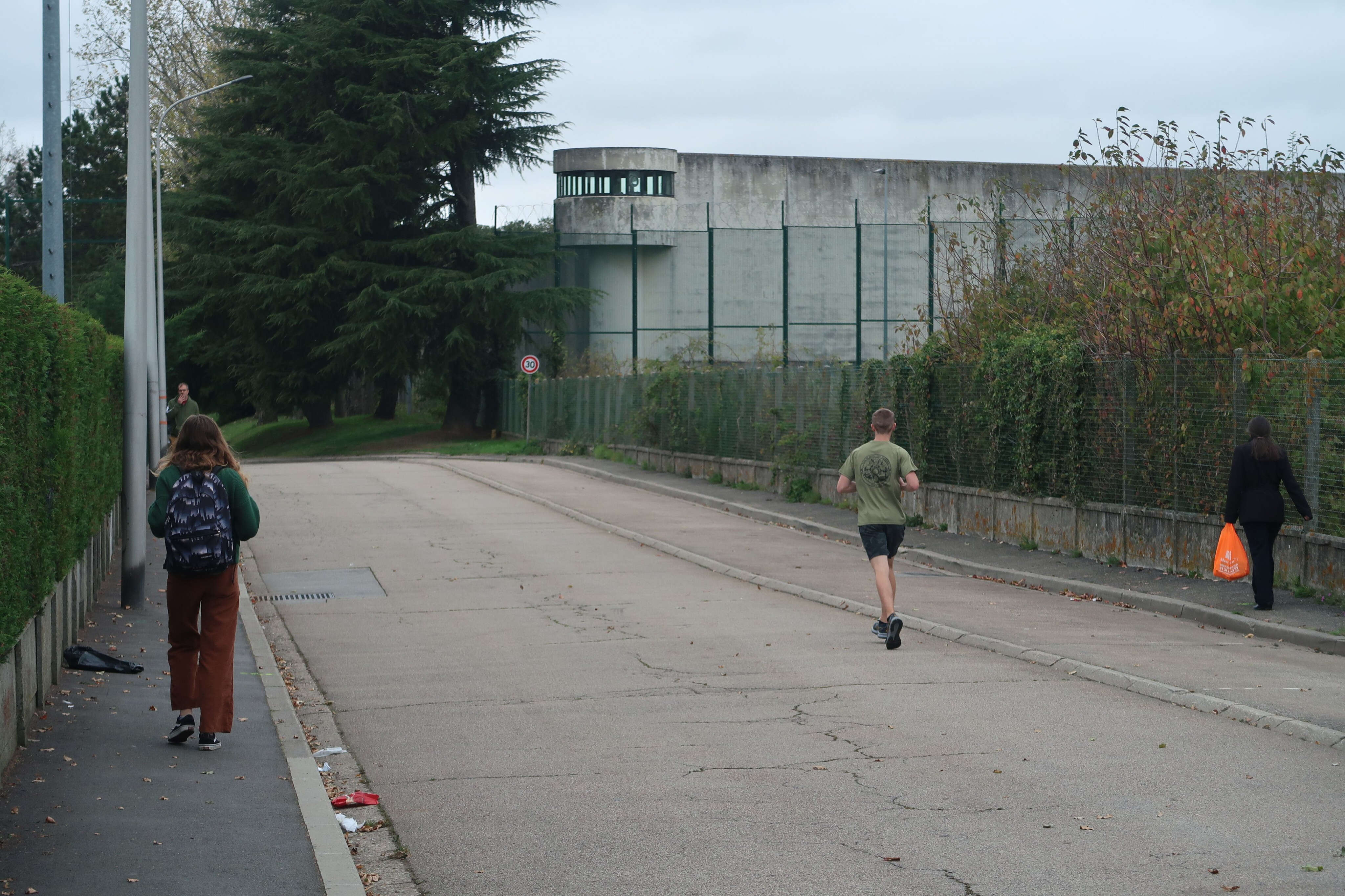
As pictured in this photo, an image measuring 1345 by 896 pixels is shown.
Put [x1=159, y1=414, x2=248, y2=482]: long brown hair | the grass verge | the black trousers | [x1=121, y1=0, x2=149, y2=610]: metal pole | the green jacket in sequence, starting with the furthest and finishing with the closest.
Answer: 1. the grass verge
2. the green jacket
3. the black trousers
4. [x1=121, y1=0, x2=149, y2=610]: metal pole
5. [x1=159, y1=414, x2=248, y2=482]: long brown hair

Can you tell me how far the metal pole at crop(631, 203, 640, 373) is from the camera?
48500 millimetres

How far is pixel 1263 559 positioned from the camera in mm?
12953

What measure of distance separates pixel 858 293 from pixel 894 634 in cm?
3883

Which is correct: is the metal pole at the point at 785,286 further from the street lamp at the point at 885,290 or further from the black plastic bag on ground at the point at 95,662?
the black plastic bag on ground at the point at 95,662

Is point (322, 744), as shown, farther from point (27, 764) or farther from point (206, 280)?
point (206, 280)

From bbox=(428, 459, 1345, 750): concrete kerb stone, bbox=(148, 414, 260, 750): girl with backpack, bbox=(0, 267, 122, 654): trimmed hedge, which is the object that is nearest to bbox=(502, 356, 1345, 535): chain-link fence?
bbox=(428, 459, 1345, 750): concrete kerb stone

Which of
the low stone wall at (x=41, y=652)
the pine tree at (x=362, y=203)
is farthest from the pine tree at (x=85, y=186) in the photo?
the low stone wall at (x=41, y=652)

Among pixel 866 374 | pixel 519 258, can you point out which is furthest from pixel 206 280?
pixel 866 374

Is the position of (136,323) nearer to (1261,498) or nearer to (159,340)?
(1261,498)

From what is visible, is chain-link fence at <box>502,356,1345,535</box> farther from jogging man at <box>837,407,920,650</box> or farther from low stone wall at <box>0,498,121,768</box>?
low stone wall at <box>0,498,121,768</box>

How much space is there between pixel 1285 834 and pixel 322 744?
5.00 m

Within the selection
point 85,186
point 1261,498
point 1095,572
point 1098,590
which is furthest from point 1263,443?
point 85,186

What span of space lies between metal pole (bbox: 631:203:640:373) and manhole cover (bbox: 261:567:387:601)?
31.7 m

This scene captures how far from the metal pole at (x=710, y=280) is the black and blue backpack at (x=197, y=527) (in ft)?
135
